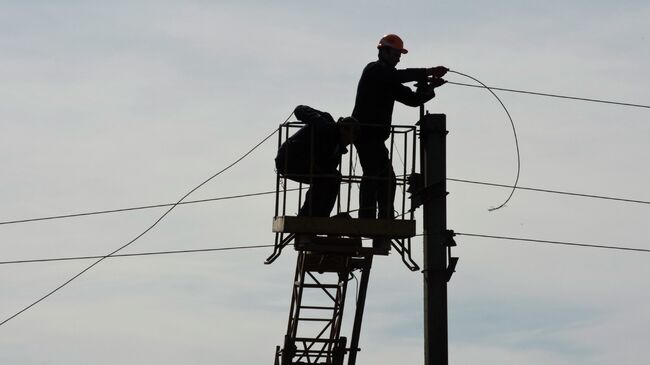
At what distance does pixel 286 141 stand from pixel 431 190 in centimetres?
253

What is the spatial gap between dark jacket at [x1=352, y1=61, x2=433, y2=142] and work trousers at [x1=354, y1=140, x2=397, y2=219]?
0.56 ft

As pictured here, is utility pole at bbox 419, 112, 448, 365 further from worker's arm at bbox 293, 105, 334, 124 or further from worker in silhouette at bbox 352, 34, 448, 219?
worker's arm at bbox 293, 105, 334, 124

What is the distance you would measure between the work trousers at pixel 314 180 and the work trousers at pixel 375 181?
1.34 ft

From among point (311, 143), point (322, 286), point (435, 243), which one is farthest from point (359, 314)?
point (435, 243)

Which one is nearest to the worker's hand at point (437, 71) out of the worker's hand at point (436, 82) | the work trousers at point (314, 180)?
the worker's hand at point (436, 82)

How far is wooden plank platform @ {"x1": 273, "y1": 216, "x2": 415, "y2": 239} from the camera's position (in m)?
17.8

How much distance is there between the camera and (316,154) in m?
18.4

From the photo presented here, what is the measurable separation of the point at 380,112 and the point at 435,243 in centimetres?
271

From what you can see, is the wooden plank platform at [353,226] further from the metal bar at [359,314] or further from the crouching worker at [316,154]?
the metal bar at [359,314]

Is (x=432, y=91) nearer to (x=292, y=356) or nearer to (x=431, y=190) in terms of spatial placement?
(x=431, y=190)

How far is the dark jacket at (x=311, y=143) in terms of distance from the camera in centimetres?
1825

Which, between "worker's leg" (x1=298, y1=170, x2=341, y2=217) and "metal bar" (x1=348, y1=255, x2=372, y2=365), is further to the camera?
A: "metal bar" (x1=348, y1=255, x2=372, y2=365)

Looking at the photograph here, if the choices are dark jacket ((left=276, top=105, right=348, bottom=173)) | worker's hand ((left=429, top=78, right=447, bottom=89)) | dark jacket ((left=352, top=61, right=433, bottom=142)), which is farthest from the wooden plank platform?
worker's hand ((left=429, top=78, right=447, bottom=89))

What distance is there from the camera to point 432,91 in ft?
59.2
